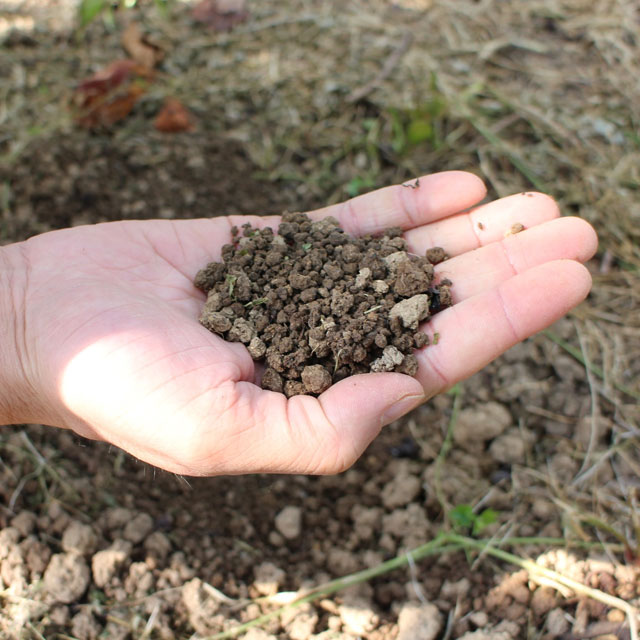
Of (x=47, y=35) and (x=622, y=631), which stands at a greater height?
Answer: (x=47, y=35)

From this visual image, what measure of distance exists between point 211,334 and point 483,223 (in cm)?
116

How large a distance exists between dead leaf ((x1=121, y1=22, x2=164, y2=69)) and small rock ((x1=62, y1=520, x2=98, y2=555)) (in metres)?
2.74

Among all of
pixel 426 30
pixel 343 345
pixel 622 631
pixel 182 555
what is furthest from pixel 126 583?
pixel 426 30

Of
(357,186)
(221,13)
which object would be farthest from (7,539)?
(221,13)

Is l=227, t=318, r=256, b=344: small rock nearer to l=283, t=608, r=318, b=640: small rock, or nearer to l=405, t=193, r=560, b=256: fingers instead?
l=405, t=193, r=560, b=256: fingers

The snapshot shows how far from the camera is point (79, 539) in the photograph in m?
2.24

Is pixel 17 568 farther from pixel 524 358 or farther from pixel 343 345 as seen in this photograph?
pixel 524 358

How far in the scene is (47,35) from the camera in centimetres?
396

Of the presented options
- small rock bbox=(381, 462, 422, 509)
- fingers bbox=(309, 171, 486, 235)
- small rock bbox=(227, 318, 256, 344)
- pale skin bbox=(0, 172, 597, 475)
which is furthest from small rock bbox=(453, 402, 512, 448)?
small rock bbox=(227, 318, 256, 344)

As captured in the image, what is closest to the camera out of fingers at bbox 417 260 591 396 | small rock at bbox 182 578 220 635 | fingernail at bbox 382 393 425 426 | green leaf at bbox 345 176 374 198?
fingernail at bbox 382 393 425 426

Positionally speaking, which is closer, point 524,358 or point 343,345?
point 343,345

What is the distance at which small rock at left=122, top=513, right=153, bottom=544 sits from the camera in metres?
2.30

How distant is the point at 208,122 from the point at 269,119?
13.8 inches

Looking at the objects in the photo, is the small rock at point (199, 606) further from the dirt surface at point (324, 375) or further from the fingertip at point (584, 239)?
the fingertip at point (584, 239)
